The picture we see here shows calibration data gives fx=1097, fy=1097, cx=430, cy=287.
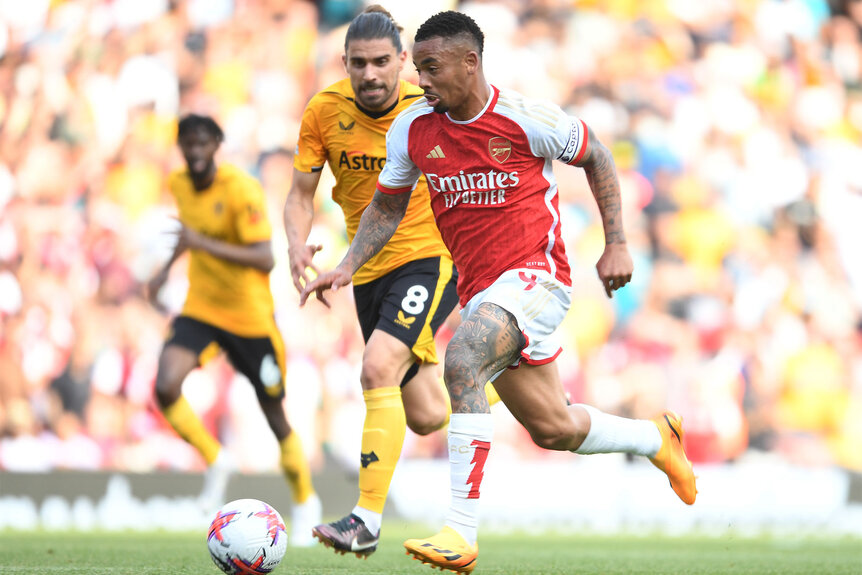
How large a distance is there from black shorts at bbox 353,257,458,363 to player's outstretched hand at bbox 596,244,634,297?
133 centimetres

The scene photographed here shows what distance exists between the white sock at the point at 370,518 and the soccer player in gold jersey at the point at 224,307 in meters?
2.61

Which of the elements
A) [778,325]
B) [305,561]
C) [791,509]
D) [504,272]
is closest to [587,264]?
[778,325]

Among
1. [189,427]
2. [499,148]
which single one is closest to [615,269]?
[499,148]

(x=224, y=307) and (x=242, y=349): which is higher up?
(x=224, y=307)

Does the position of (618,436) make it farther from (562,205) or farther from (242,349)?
(562,205)

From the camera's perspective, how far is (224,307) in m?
7.98

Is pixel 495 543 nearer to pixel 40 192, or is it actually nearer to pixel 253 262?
pixel 253 262

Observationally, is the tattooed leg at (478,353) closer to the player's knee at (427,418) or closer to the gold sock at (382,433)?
the gold sock at (382,433)

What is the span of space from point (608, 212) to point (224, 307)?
12.9 ft

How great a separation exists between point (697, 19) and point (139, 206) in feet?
23.5

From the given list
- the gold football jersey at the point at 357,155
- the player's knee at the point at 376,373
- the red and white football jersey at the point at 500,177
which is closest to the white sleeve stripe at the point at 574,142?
the red and white football jersey at the point at 500,177

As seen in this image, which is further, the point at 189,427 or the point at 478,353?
the point at 189,427

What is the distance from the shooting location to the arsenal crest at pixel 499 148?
4633mm

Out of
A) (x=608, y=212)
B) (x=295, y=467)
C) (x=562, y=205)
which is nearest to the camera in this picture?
(x=608, y=212)
